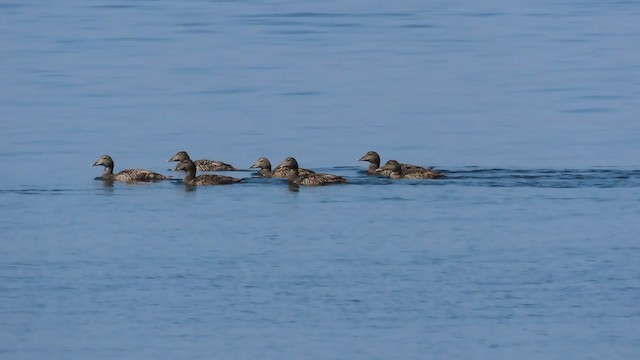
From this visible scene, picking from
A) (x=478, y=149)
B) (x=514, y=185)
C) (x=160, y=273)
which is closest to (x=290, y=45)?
(x=478, y=149)

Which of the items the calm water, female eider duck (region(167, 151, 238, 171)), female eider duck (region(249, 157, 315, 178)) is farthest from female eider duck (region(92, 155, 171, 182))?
female eider duck (region(249, 157, 315, 178))

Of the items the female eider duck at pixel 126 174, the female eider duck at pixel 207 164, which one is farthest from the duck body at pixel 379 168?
the female eider duck at pixel 126 174

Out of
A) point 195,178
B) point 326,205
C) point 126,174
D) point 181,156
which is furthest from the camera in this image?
point 181,156

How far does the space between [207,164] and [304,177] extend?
1.74m

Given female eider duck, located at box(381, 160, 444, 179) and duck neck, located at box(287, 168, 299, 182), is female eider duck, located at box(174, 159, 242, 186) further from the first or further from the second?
female eider duck, located at box(381, 160, 444, 179)

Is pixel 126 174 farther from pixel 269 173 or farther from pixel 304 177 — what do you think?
pixel 304 177

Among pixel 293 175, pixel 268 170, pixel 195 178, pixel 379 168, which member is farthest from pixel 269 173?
pixel 379 168

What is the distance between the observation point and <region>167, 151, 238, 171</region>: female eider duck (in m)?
24.1

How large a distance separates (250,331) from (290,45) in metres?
24.0

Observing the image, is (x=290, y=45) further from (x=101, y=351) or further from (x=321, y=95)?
(x=101, y=351)

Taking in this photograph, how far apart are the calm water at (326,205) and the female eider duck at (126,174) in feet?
0.51

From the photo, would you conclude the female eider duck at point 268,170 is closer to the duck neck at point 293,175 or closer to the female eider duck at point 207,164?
the duck neck at point 293,175

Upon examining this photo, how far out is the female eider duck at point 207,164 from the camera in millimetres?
24109

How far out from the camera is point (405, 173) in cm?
2338
